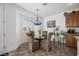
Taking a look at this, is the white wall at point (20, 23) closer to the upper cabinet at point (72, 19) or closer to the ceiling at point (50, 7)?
the ceiling at point (50, 7)

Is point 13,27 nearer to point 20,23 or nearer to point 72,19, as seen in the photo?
point 20,23

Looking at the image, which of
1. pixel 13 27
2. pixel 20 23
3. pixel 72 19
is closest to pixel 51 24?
pixel 72 19

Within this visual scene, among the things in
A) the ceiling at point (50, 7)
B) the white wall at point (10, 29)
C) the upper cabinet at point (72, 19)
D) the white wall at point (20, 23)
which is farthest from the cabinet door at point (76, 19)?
the white wall at point (10, 29)

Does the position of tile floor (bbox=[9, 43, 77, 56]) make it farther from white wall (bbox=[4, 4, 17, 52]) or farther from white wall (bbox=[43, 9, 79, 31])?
white wall (bbox=[43, 9, 79, 31])

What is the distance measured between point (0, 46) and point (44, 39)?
0.80 metres

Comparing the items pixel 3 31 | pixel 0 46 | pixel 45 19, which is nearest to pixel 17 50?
pixel 0 46

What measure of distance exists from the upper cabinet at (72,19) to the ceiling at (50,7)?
111 mm

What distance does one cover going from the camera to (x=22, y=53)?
5.74ft

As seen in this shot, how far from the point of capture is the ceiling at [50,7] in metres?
1.71

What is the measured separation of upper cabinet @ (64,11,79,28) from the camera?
1773 millimetres

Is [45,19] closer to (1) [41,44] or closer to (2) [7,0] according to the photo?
(1) [41,44]

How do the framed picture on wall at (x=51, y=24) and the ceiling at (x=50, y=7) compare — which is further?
the framed picture on wall at (x=51, y=24)

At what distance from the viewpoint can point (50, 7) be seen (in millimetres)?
1747

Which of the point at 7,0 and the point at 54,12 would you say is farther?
the point at 54,12
